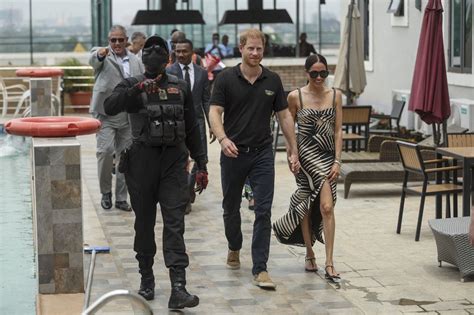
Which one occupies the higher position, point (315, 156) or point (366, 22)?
point (366, 22)

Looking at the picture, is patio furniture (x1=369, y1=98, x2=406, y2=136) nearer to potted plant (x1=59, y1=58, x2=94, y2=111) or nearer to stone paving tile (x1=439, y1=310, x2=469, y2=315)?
potted plant (x1=59, y1=58, x2=94, y2=111)

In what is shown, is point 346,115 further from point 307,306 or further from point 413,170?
point 307,306

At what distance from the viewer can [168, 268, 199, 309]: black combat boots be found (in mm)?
8180

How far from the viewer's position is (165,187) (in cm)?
836

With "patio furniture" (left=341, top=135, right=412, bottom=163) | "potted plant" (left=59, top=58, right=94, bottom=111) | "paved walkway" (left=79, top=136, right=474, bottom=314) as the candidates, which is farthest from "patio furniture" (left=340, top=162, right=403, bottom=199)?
"potted plant" (left=59, top=58, right=94, bottom=111)

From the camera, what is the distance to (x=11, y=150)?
63.1 feet

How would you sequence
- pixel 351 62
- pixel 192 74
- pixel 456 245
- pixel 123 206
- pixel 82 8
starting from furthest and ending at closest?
pixel 82 8
pixel 351 62
pixel 123 206
pixel 192 74
pixel 456 245

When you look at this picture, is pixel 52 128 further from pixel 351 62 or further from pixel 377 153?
pixel 351 62

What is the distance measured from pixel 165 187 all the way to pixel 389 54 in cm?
1394

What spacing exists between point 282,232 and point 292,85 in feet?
69.7

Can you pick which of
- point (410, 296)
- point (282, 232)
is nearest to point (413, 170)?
point (282, 232)

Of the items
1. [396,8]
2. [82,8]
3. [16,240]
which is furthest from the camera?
[82,8]

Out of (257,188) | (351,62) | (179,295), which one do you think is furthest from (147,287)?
(351,62)

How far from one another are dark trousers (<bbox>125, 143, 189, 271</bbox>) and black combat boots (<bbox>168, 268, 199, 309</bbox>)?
47 mm
